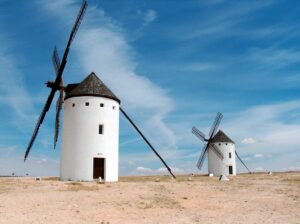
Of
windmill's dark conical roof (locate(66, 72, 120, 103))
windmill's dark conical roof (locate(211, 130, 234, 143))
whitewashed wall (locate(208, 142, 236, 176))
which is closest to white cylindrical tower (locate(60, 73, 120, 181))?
windmill's dark conical roof (locate(66, 72, 120, 103))

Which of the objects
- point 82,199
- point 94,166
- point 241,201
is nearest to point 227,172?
point 94,166

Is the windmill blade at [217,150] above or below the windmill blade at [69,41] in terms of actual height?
below

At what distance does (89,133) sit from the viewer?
26734 millimetres

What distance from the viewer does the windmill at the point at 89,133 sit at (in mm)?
26531

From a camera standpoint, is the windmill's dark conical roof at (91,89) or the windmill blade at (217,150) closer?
the windmill's dark conical roof at (91,89)

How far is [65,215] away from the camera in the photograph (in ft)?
43.2

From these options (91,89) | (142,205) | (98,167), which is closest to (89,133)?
(98,167)

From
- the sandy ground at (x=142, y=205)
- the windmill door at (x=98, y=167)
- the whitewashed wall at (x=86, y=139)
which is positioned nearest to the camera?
the sandy ground at (x=142, y=205)

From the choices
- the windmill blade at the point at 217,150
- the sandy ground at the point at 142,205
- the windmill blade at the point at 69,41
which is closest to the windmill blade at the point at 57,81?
the windmill blade at the point at 69,41

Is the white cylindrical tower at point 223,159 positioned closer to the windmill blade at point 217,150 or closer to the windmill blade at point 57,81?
the windmill blade at point 217,150

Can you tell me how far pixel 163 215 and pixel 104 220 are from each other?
257 cm

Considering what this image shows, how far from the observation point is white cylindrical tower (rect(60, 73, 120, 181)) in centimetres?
2652

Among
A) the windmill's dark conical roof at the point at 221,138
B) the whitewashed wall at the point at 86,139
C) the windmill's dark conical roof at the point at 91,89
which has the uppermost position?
the windmill's dark conical roof at the point at 91,89

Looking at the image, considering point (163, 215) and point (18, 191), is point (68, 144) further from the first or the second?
point (163, 215)
